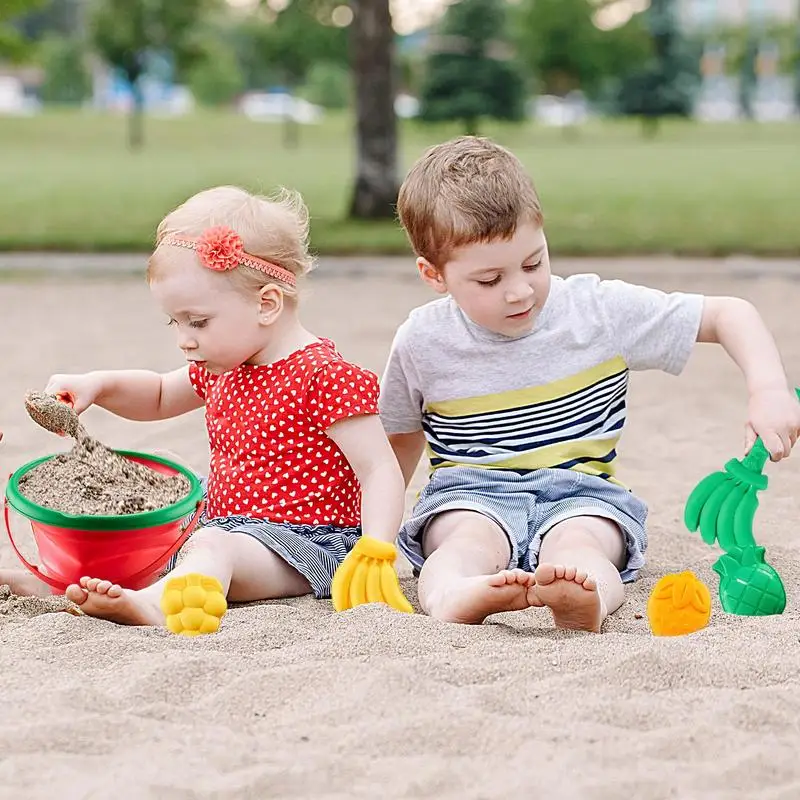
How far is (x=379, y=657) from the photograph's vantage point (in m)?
2.18

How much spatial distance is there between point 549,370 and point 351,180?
15474mm

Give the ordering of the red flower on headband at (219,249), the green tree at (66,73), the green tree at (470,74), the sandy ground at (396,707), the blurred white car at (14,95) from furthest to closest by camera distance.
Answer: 1. the blurred white car at (14,95)
2. the green tree at (66,73)
3. the green tree at (470,74)
4. the red flower on headband at (219,249)
5. the sandy ground at (396,707)

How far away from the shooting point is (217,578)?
2.57m

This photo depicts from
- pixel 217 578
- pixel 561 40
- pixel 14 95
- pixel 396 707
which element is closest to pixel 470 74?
pixel 561 40

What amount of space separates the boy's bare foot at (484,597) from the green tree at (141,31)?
30.4 meters

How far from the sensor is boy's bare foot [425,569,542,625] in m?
2.35

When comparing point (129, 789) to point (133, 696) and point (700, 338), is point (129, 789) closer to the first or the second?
point (133, 696)

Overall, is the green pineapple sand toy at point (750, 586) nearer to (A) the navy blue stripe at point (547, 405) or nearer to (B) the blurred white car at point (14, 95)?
(A) the navy blue stripe at point (547, 405)

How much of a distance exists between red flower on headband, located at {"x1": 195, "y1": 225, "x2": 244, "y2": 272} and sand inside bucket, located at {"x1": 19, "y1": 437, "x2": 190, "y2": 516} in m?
0.46

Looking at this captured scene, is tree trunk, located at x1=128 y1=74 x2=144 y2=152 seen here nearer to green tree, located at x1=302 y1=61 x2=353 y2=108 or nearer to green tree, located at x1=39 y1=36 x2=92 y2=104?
green tree, located at x1=39 y1=36 x2=92 y2=104

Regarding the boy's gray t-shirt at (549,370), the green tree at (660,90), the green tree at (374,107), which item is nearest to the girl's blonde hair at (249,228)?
the boy's gray t-shirt at (549,370)

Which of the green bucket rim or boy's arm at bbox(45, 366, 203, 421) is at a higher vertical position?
boy's arm at bbox(45, 366, 203, 421)

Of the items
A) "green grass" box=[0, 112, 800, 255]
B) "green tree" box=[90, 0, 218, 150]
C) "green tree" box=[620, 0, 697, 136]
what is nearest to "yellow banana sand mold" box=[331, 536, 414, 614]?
"green grass" box=[0, 112, 800, 255]

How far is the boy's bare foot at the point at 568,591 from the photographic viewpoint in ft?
7.61
